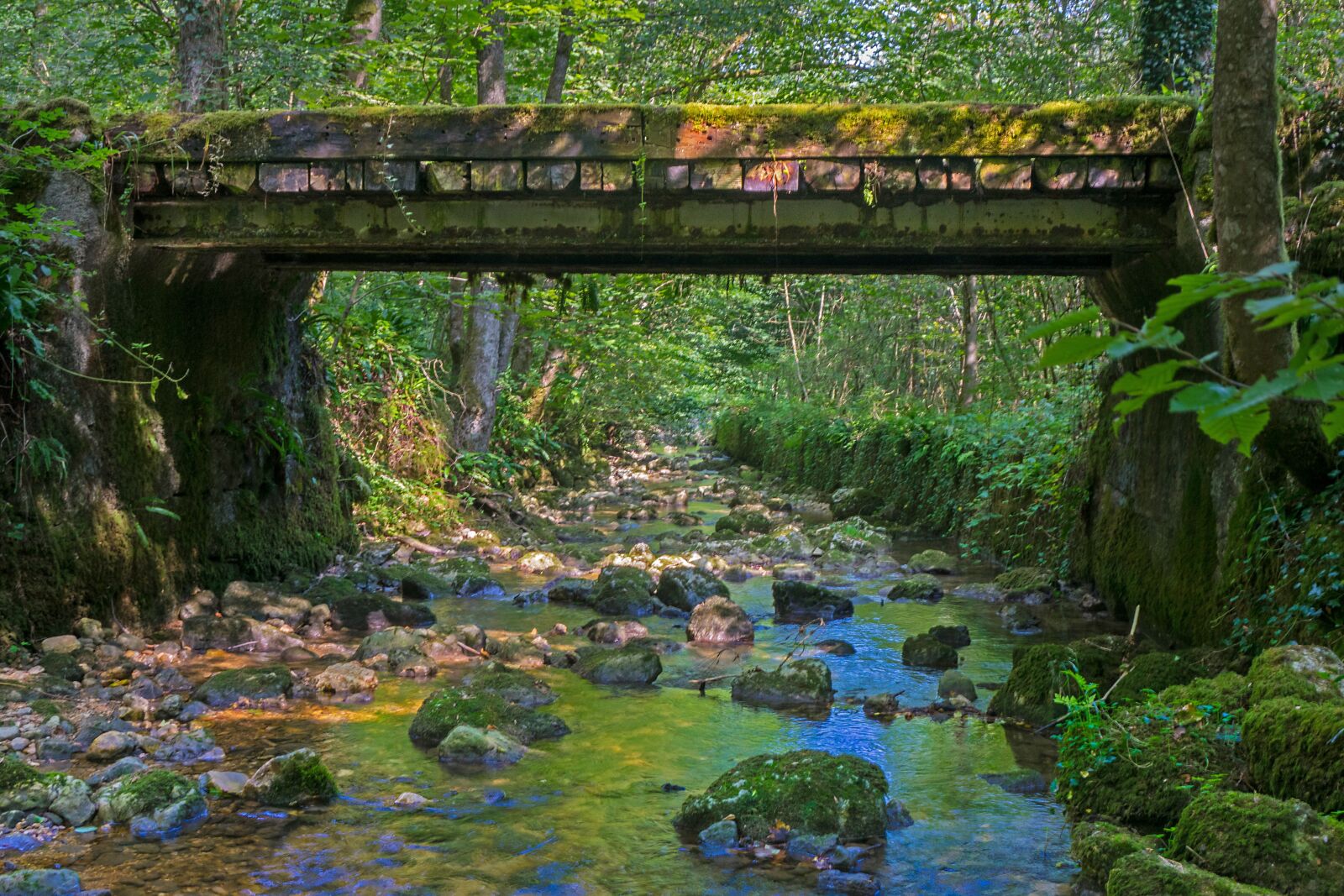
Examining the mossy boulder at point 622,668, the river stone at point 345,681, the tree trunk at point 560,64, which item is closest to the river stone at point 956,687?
the mossy boulder at point 622,668

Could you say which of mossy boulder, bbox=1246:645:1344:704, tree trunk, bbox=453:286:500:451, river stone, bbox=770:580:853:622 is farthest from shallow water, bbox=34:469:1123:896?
tree trunk, bbox=453:286:500:451

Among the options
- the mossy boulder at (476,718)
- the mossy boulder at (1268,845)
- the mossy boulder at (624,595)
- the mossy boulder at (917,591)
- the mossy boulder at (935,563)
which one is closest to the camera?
the mossy boulder at (1268,845)

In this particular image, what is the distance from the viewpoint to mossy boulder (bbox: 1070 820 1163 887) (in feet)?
13.5

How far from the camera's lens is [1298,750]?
4180mm

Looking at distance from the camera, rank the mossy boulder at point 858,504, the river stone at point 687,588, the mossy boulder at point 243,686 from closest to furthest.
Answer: the mossy boulder at point 243,686
the river stone at point 687,588
the mossy boulder at point 858,504

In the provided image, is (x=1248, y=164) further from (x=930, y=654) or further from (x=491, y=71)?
(x=491, y=71)

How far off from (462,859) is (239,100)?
9018 mm

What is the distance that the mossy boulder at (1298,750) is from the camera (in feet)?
13.2

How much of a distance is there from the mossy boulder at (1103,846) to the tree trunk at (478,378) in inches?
476

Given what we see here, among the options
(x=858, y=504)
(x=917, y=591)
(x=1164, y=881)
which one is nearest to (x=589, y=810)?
(x=1164, y=881)

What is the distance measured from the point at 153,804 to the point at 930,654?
213 inches

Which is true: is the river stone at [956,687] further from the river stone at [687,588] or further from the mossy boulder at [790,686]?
the river stone at [687,588]

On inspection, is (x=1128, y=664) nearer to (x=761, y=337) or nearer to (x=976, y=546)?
(x=976, y=546)

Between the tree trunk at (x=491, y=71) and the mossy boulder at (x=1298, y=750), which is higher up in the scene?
the tree trunk at (x=491, y=71)
